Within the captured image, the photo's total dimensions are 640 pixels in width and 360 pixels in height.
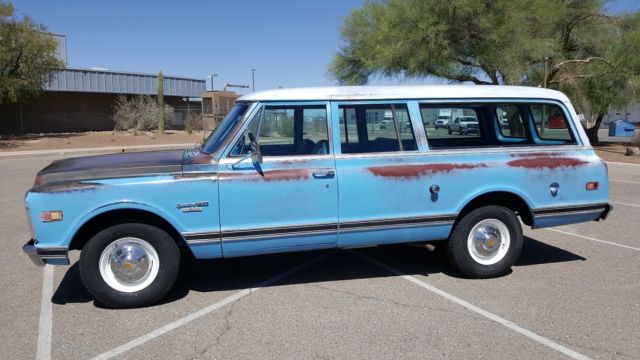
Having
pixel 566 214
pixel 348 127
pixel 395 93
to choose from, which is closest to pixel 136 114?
pixel 348 127

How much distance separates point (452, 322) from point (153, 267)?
2.66 m

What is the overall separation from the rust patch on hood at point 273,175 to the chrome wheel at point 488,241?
1906 mm

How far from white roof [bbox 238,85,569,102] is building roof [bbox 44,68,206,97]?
106 ft

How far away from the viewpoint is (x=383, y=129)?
5152mm

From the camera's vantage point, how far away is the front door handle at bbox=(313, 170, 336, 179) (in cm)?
479

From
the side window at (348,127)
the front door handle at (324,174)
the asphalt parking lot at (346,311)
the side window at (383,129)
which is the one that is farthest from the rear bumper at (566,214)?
the front door handle at (324,174)

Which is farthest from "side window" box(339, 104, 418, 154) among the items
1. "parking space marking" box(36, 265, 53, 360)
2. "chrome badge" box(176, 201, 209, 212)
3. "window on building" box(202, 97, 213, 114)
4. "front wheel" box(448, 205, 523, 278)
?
"window on building" box(202, 97, 213, 114)

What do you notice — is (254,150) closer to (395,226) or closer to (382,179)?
(382,179)

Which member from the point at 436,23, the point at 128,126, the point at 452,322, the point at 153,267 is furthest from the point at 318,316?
the point at 128,126

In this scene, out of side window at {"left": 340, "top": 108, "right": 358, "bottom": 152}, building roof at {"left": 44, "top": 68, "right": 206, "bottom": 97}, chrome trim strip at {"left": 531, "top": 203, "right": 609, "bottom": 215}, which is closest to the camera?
side window at {"left": 340, "top": 108, "right": 358, "bottom": 152}

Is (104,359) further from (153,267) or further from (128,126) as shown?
(128,126)

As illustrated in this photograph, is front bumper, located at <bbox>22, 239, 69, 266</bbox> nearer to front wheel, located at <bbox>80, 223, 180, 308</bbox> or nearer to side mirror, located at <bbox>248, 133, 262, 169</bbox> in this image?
front wheel, located at <bbox>80, 223, 180, 308</bbox>

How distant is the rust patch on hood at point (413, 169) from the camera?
4.96 m

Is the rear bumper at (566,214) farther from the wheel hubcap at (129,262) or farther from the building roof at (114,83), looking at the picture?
the building roof at (114,83)
